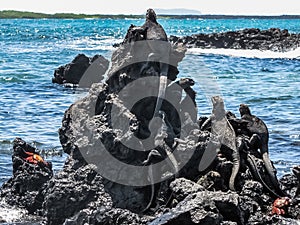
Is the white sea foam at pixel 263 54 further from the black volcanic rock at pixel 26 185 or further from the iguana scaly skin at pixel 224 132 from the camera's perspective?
the black volcanic rock at pixel 26 185

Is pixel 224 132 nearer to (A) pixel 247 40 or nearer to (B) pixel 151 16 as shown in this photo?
(B) pixel 151 16

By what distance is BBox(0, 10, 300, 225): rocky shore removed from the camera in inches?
337

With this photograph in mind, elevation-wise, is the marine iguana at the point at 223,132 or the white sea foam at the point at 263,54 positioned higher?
the marine iguana at the point at 223,132

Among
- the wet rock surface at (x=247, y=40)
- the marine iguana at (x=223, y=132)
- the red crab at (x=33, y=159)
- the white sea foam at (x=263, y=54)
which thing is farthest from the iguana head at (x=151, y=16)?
the wet rock surface at (x=247, y=40)

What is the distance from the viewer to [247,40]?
6062 centimetres

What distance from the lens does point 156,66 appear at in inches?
387

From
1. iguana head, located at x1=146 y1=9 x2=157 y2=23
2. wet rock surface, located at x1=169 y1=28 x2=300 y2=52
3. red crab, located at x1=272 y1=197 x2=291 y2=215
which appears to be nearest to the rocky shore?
red crab, located at x1=272 y1=197 x2=291 y2=215

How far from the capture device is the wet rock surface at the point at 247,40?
57.8 meters

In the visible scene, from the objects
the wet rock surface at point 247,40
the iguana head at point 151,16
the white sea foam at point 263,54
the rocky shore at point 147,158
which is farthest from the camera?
the wet rock surface at point 247,40

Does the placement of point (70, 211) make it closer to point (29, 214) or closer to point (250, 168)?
point (29, 214)

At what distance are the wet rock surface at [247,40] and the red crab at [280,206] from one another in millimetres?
48397

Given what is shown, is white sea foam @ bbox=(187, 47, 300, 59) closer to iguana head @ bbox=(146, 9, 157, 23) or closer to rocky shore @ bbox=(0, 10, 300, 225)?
iguana head @ bbox=(146, 9, 157, 23)

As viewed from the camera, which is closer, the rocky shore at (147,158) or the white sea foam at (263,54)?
the rocky shore at (147,158)

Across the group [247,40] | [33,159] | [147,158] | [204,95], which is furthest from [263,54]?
[147,158]
